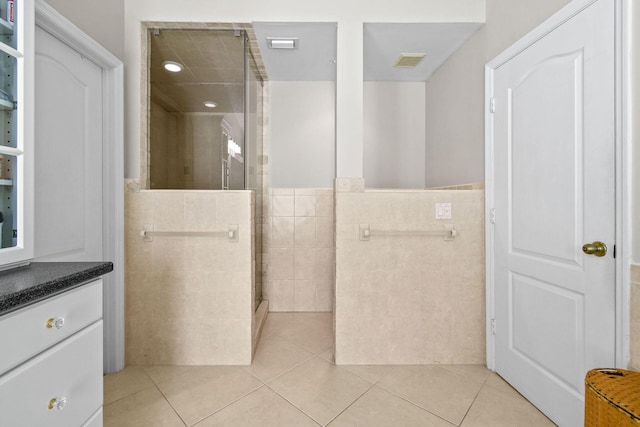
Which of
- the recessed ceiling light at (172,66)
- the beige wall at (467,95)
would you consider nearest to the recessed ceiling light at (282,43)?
the recessed ceiling light at (172,66)

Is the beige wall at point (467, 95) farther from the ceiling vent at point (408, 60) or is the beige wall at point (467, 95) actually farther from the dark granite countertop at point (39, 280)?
the dark granite countertop at point (39, 280)

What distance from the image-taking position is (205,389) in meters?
1.62

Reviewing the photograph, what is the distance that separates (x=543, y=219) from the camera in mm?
1480

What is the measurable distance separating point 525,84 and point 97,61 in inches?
99.6

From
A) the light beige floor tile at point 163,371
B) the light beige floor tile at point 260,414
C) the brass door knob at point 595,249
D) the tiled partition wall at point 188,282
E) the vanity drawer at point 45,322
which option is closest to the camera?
the vanity drawer at point 45,322

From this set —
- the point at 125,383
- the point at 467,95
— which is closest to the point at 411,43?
the point at 467,95

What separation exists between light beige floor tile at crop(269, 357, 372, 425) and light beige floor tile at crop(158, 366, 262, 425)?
20cm

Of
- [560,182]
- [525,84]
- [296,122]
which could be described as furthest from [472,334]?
[296,122]

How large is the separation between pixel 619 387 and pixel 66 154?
8.62 feet

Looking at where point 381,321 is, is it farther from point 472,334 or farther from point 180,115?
point 180,115

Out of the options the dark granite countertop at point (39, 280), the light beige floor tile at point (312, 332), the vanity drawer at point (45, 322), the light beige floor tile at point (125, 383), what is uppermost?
the dark granite countertop at point (39, 280)

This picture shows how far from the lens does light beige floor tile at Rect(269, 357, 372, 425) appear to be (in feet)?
4.85

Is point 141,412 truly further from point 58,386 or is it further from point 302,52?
point 302,52

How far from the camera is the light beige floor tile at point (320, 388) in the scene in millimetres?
1479
